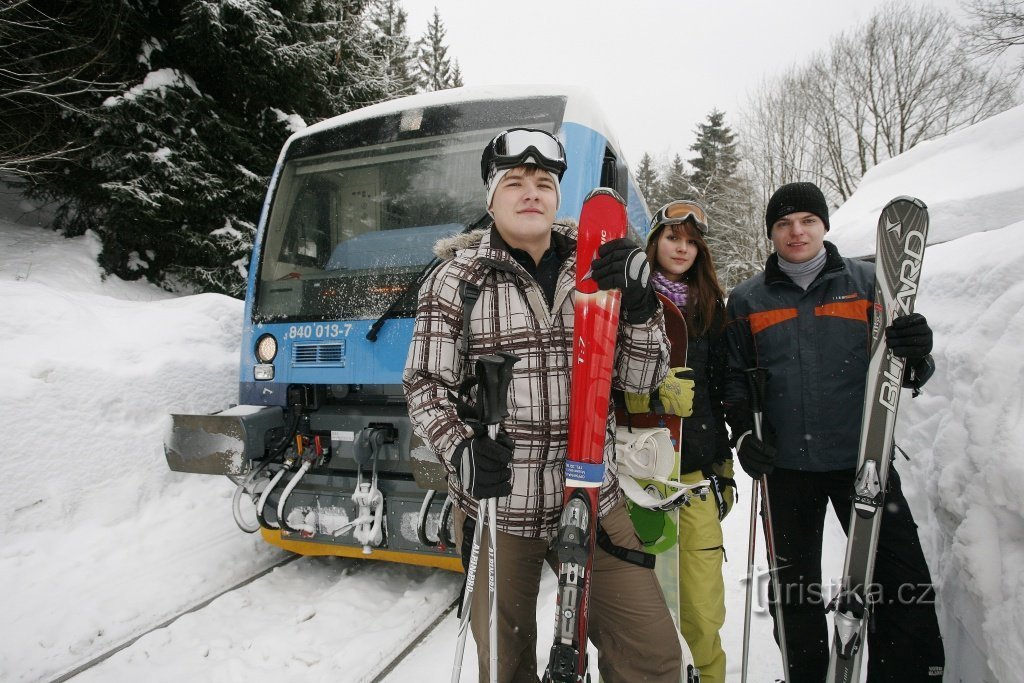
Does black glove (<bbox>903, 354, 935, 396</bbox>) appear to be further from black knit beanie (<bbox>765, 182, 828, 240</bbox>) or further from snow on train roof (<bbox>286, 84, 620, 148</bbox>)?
snow on train roof (<bbox>286, 84, 620, 148</bbox>)

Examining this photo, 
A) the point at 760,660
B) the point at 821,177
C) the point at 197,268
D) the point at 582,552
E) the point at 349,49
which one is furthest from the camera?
the point at 821,177

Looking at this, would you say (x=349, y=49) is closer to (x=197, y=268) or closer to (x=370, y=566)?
(x=197, y=268)

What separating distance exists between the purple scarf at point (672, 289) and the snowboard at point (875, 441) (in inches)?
28.6

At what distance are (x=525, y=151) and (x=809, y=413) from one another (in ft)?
5.15

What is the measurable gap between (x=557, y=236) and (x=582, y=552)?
1.08 m

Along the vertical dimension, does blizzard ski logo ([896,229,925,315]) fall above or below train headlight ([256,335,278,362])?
above

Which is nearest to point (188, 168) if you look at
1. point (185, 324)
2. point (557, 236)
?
point (185, 324)

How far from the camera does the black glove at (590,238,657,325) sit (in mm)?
1571

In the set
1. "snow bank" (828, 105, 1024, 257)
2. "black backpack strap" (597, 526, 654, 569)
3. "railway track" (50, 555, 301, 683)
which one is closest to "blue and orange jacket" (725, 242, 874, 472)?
"black backpack strap" (597, 526, 654, 569)

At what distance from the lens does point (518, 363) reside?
1690 mm

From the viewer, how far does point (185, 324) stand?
5.63 meters

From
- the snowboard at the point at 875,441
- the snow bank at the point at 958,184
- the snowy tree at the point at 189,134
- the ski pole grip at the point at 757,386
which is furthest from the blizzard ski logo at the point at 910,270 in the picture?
the snowy tree at the point at 189,134

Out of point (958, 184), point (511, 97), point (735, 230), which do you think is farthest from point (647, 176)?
point (511, 97)

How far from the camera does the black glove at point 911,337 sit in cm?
185
